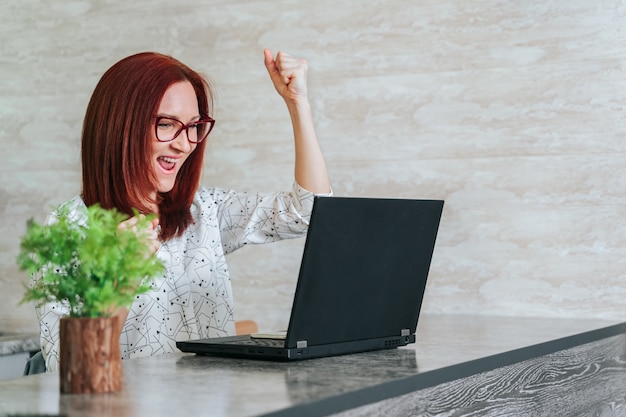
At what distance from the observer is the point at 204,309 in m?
2.23

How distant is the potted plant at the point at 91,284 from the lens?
1254 mm

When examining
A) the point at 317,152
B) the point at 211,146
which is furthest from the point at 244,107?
the point at 317,152

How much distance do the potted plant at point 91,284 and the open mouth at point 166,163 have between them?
83 centimetres

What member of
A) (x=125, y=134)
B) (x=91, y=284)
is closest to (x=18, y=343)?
(x=125, y=134)

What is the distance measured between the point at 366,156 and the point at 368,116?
123mm

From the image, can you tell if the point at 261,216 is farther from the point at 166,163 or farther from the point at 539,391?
the point at 539,391

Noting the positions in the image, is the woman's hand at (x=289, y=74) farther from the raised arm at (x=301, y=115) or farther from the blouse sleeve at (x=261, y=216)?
the blouse sleeve at (x=261, y=216)

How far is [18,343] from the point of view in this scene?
3.11 m

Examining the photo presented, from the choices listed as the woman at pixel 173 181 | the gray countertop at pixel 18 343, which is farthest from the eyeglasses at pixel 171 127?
the gray countertop at pixel 18 343

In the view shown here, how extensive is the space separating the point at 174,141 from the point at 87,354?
94 centimetres

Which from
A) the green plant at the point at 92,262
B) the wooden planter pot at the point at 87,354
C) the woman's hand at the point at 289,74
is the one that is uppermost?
the woman's hand at the point at 289,74

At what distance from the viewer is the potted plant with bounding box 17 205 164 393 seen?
125 centimetres

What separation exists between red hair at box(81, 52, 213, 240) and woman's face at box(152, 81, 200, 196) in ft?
0.06

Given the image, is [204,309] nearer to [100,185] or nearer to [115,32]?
[100,185]
